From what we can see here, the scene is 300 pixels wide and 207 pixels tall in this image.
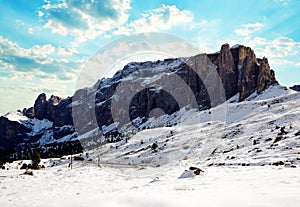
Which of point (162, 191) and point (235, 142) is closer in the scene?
point (162, 191)

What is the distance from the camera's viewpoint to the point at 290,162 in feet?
57.4

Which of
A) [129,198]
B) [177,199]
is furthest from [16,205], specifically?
[177,199]

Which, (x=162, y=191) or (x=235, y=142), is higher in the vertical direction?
(x=162, y=191)

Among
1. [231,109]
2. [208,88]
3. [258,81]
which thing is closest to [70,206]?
[231,109]

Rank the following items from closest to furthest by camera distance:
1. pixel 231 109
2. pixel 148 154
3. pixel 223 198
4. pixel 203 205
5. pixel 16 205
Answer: pixel 203 205, pixel 223 198, pixel 16 205, pixel 148 154, pixel 231 109

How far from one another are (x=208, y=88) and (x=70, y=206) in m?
197

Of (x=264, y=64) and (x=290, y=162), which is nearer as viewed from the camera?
(x=290, y=162)

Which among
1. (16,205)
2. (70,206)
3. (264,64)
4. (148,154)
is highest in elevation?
(264,64)

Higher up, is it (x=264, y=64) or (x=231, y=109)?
(x=264, y=64)

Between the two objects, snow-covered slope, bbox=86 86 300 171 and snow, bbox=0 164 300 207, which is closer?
snow, bbox=0 164 300 207

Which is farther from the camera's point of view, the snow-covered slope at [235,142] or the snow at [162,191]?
the snow-covered slope at [235,142]

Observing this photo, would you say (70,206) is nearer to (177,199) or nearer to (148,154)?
(177,199)

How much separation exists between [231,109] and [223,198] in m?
94.7

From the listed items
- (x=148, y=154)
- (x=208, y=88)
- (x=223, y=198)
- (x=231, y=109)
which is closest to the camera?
(x=223, y=198)
